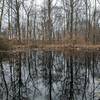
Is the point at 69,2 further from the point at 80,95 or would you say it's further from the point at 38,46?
the point at 80,95

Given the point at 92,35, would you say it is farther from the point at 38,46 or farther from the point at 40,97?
the point at 40,97

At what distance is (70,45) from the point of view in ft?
100

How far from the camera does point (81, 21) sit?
49406mm

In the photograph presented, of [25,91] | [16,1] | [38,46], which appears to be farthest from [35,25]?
[25,91]

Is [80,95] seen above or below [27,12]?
below

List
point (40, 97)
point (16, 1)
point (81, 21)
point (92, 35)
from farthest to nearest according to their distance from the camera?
1. point (81, 21)
2. point (92, 35)
3. point (16, 1)
4. point (40, 97)

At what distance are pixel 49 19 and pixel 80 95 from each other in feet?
113

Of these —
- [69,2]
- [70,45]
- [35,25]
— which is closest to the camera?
[70,45]

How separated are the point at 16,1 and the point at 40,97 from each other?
31.6m

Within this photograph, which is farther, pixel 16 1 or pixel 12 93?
pixel 16 1

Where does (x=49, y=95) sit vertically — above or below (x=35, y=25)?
below

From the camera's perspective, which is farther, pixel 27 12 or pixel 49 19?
pixel 27 12

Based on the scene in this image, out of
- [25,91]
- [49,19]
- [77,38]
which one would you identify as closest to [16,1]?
[49,19]

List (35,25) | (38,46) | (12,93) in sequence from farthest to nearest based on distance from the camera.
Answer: (35,25)
(38,46)
(12,93)
